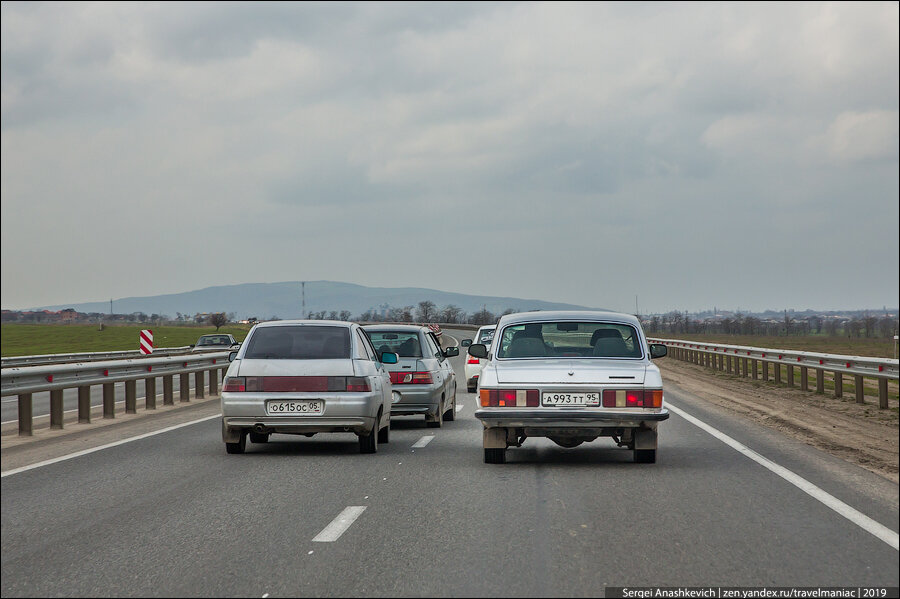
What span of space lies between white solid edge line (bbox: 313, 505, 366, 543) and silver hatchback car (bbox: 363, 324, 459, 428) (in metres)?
6.79

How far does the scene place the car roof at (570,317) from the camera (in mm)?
12672

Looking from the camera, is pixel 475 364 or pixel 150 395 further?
pixel 475 364

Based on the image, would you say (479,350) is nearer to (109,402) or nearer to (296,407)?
(296,407)

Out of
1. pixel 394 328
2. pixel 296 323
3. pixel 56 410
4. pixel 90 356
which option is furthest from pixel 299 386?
pixel 90 356

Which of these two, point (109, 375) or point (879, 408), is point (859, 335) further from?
point (109, 375)

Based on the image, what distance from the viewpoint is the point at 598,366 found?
11.7m

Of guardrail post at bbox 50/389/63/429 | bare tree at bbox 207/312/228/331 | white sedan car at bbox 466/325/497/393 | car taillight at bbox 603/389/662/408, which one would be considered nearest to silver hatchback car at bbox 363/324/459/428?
guardrail post at bbox 50/389/63/429

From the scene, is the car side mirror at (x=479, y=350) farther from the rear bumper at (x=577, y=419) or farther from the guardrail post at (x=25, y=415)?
the guardrail post at (x=25, y=415)

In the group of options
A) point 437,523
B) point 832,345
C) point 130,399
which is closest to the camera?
point 437,523

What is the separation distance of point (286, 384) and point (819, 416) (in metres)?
9.63

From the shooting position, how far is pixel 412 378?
653 inches

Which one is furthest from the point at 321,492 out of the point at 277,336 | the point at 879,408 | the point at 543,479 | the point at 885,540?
the point at 879,408

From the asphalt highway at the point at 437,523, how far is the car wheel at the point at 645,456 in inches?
4.9

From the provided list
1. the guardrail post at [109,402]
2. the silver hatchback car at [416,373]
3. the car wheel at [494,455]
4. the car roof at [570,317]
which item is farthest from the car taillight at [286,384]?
the guardrail post at [109,402]
